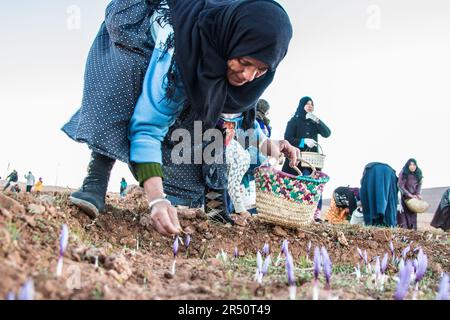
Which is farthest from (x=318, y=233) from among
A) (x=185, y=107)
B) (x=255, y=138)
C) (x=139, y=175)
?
(x=139, y=175)

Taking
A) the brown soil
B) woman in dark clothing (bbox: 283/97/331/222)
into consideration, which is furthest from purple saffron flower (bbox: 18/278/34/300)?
woman in dark clothing (bbox: 283/97/331/222)

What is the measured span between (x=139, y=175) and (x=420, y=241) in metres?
3.46

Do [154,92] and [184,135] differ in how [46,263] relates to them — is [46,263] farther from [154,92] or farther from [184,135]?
[184,135]

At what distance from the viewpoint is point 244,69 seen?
2350 mm

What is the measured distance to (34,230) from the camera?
1.80 m

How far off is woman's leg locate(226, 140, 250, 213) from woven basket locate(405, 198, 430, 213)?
17.6ft

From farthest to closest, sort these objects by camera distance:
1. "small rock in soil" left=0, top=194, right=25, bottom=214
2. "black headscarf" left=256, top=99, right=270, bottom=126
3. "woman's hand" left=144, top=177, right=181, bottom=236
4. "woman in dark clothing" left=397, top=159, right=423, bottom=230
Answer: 1. "woman in dark clothing" left=397, top=159, right=423, bottom=230
2. "black headscarf" left=256, top=99, right=270, bottom=126
3. "woman's hand" left=144, top=177, right=181, bottom=236
4. "small rock in soil" left=0, top=194, right=25, bottom=214

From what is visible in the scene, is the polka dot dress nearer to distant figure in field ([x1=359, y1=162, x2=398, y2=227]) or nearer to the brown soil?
the brown soil

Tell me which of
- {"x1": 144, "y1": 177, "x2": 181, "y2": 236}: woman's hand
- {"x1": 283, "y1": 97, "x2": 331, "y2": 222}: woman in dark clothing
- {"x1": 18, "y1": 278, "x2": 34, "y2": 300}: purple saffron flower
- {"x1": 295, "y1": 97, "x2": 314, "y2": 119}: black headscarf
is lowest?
{"x1": 18, "y1": 278, "x2": 34, "y2": 300}: purple saffron flower

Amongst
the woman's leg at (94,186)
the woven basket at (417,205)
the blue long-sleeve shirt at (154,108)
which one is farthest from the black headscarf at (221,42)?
the woven basket at (417,205)

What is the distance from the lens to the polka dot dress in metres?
2.64

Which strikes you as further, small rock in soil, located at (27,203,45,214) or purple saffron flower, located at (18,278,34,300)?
small rock in soil, located at (27,203,45,214)

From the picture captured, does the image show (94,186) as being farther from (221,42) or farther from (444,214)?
(444,214)

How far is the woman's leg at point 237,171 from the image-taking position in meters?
4.27
